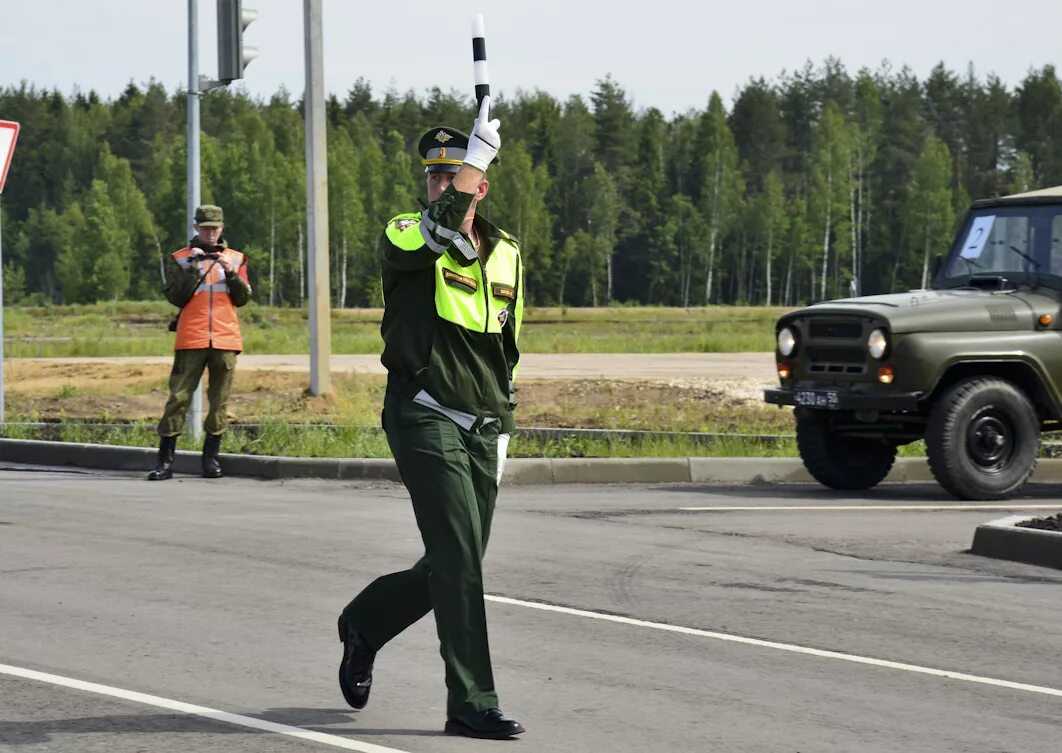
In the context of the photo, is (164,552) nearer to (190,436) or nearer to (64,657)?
(64,657)

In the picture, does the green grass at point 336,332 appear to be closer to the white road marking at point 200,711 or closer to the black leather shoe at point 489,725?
the white road marking at point 200,711

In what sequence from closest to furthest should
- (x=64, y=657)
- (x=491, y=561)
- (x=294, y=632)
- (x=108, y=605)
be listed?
(x=64, y=657)
(x=294, y=632)
(x=108, y=605)
(x=491, y=561)

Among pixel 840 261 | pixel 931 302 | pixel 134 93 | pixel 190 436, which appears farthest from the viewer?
pixel 134 93

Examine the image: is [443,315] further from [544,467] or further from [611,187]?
[611,187]

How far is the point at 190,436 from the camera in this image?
1595 cm

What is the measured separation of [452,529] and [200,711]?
114 centimetres

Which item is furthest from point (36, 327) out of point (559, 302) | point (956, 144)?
point (956, 144)

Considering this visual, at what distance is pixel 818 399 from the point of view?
44.7 feet

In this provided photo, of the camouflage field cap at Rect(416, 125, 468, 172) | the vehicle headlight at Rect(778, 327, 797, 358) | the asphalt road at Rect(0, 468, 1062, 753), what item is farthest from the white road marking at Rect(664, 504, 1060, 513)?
the camouflage field cap at Rect(416, 125, 468, 172)

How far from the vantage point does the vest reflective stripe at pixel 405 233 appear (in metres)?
5.70

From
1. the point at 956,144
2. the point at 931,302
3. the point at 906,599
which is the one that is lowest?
the point at 906,599

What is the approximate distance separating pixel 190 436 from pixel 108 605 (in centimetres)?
785

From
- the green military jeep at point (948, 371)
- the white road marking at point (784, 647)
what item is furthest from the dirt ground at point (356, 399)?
the white road marking at point (784, 647)

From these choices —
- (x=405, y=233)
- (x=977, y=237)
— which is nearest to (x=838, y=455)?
(x=977, y=237)
